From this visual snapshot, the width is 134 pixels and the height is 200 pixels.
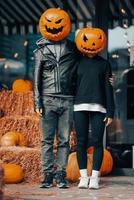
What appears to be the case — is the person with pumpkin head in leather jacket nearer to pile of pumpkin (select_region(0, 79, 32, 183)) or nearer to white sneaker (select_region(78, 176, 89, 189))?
white sneaker (select_region(78, 176, 89, 189))

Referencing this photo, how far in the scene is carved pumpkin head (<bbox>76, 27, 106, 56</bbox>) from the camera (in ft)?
22.0

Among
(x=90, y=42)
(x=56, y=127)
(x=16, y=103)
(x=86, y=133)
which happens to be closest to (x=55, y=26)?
(x=90, y=42)

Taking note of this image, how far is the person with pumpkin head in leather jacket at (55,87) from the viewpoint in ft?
21.5

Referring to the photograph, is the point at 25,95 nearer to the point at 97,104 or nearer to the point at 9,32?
the point at 9,32

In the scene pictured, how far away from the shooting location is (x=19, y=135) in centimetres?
802

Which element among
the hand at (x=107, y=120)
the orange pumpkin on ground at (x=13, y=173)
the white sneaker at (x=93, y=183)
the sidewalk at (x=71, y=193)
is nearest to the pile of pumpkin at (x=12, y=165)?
the orange pumpkin on ground at (x=13, y=173)

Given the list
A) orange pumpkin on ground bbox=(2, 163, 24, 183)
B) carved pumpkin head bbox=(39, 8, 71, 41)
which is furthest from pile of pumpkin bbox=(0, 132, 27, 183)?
carved pumpkin head bbox=(39, 8, 71, 41)

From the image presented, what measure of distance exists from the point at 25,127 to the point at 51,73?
1.76 metres

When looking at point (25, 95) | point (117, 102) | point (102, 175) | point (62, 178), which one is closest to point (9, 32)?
point (25, 95)

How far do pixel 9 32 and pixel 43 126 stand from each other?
288 centimetres

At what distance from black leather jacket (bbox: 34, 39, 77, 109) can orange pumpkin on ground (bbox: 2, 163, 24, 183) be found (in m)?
1.03

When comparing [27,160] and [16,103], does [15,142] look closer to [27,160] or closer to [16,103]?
[27,160]

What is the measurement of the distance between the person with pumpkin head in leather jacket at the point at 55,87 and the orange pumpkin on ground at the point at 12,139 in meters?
1.23

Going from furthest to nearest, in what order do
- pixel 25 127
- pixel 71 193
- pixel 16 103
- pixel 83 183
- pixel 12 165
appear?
pixel 16 103 < pixel 25 127 < pixel 12 165 < pixel 83 183 < pixel 71 193
